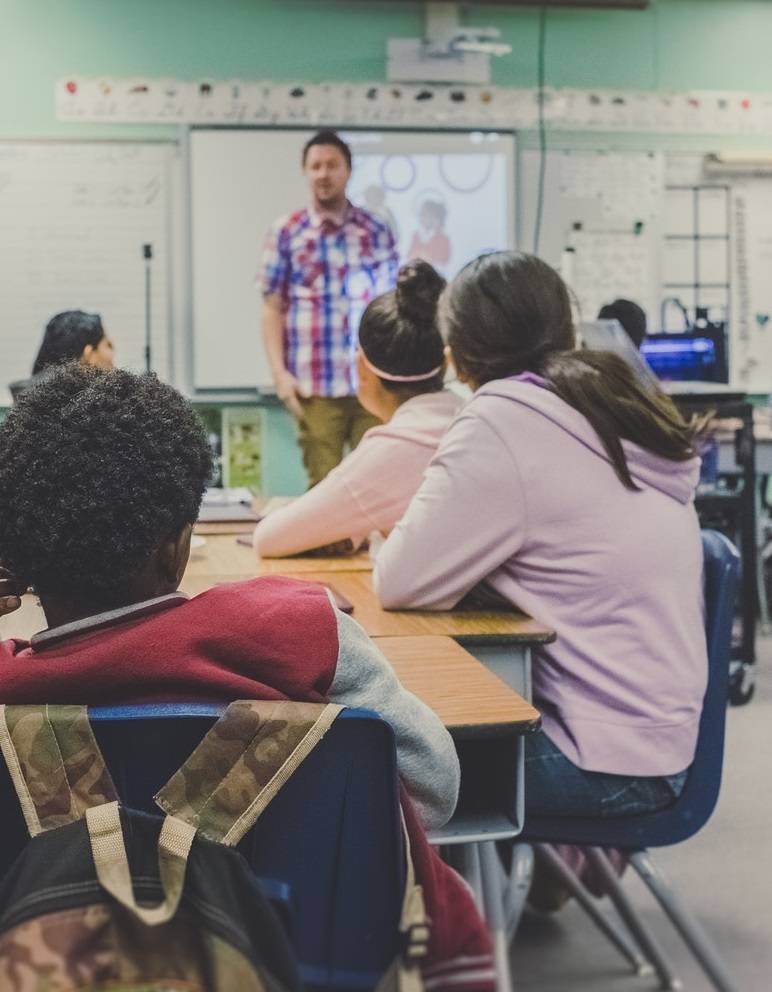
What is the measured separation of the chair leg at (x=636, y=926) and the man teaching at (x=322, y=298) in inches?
112

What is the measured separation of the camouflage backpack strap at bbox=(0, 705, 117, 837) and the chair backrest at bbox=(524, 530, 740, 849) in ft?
3.26

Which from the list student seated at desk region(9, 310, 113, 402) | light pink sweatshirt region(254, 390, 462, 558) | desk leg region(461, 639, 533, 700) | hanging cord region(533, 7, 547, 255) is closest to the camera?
desk leg region(461, 639, 533, 700)

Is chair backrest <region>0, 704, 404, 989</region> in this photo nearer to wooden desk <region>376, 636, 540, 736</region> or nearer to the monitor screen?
wooden desk <region>376, 636, 540, 736</region>

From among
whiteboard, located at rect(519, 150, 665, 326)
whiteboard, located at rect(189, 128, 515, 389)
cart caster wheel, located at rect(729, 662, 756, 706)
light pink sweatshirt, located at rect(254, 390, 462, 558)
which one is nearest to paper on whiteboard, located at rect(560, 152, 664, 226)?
whiteboard, located at rect(519, 150, 665, 326)

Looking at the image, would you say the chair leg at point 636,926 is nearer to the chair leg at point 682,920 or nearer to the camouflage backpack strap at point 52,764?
the chair leg at point 682,920

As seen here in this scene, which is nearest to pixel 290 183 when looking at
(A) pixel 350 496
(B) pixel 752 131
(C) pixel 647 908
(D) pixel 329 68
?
(D) pixel 329 68

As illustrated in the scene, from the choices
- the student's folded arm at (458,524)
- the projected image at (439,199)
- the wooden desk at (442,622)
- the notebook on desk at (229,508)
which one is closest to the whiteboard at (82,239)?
the projected image at (439,199)

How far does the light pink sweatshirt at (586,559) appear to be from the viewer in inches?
70.9

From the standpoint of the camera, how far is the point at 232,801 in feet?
2.92

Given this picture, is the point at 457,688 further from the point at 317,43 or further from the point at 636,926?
the point at 317,43

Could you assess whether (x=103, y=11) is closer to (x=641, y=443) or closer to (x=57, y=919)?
(x=641, y=443)

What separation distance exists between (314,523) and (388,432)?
0.70ft

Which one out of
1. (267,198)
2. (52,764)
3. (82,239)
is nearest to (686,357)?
(267,198)

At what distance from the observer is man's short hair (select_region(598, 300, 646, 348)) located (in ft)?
13.7
